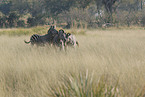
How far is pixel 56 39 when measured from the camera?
16.4 feet

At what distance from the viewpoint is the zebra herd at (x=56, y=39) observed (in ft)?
15.6

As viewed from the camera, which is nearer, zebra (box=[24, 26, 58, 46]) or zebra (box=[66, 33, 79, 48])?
zebra (box=[66, 33, 79, 48])

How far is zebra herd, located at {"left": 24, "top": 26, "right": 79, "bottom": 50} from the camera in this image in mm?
4766

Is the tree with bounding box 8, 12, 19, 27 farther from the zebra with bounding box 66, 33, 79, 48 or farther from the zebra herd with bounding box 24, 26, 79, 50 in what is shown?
the zebra with bounding box 66, 33, 79, 48

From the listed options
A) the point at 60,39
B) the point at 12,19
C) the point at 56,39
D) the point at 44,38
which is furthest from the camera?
the point at 12,19

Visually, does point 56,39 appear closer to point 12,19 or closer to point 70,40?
point 70,40

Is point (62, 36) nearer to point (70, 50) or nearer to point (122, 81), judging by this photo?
point (70, 50)

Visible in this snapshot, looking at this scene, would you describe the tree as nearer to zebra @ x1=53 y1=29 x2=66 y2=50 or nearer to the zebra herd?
the zebra herd

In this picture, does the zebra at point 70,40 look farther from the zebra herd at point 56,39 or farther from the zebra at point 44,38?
the zebra at point 44,38

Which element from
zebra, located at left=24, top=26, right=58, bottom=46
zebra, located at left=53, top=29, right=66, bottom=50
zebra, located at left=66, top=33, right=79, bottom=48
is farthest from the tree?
zebra, located at left=66, top=33, right=79, bottom=48

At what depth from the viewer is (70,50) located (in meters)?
4.77

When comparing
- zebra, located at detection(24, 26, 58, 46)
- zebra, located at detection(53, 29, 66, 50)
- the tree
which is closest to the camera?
zebra, located at detection(53, 29, 66, 50)

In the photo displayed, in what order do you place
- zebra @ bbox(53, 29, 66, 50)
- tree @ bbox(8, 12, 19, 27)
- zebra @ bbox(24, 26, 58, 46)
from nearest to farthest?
zebra @ bbox(53, 29, 66, 50) → zebra @ bbox(24, 26, 58, 46) → tree @ bbox(8, 12, 19, 27)

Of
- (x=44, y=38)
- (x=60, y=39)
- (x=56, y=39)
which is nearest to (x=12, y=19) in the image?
(x=44, y=38)
